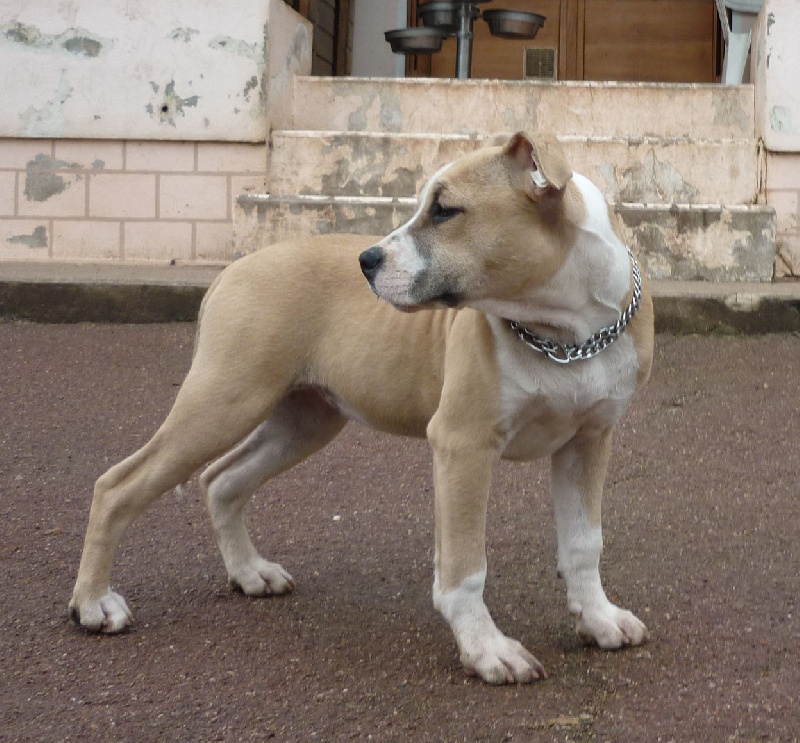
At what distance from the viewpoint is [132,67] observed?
8258 mm

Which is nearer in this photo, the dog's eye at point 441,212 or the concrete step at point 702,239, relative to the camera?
the dog's eye at point 441,212

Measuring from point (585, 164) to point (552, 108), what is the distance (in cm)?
69

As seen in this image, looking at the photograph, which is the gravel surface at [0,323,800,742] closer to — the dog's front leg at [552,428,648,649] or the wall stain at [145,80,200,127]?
the dog's front leg at [552,428,648,649]

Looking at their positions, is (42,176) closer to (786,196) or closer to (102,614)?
(786,196)

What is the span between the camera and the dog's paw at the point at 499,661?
2.94 meters

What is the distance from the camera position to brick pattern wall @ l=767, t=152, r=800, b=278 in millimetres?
7785

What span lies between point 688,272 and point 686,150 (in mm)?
888

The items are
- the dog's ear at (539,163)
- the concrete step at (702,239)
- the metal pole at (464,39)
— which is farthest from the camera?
the metal pole at (464,39)

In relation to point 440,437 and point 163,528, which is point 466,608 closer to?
point 440,437

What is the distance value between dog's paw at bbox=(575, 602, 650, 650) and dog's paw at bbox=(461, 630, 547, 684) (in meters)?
0.25

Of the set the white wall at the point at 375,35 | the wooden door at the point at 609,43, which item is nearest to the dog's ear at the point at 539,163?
the white wall at the point at 375,35

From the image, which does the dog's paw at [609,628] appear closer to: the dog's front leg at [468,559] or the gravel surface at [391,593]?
the gravel surface at [391,593]

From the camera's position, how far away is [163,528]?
4371 millimetres

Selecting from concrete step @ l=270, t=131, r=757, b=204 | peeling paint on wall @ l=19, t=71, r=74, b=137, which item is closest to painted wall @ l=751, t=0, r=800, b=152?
concrete step @ l=270, t=131, r=757, b=204
